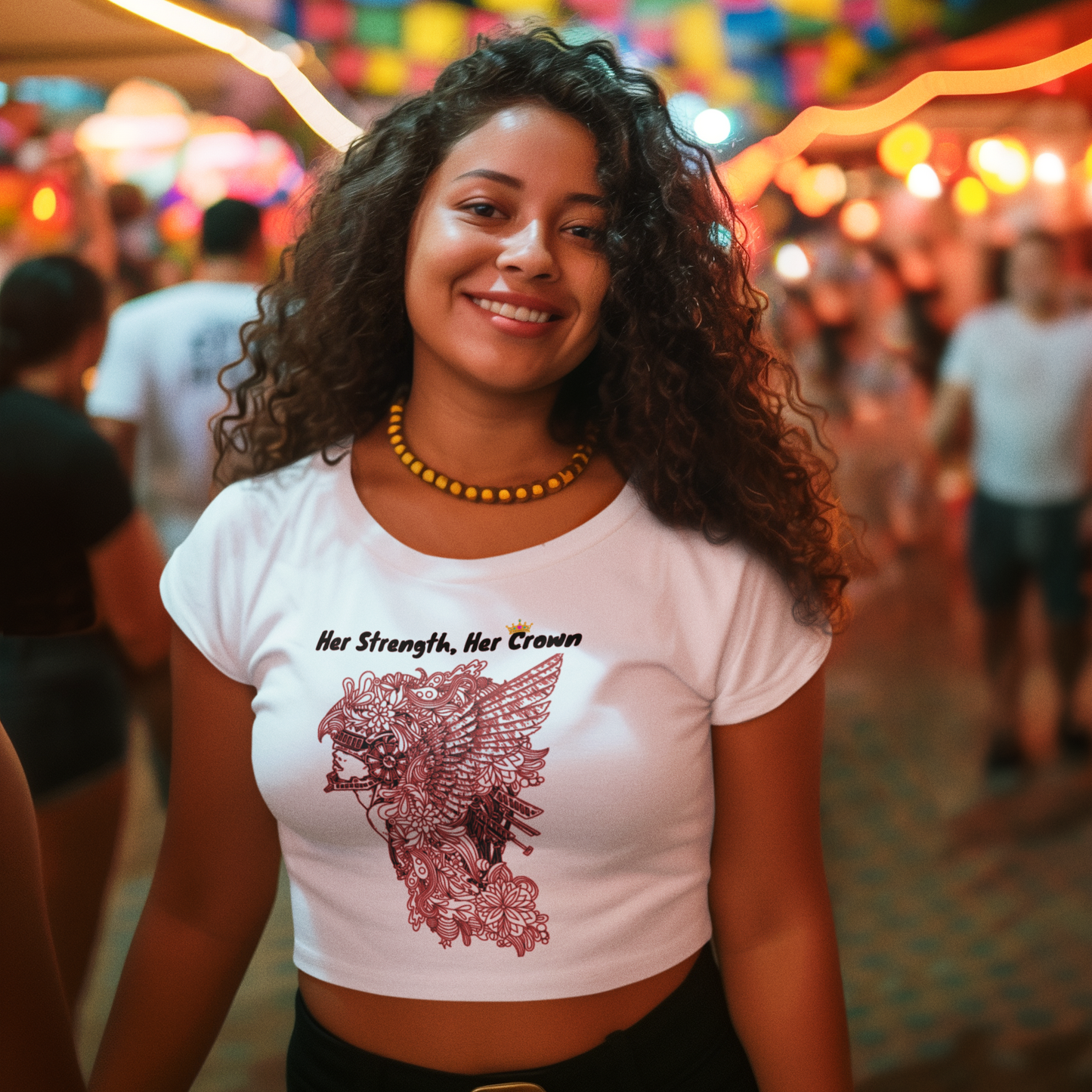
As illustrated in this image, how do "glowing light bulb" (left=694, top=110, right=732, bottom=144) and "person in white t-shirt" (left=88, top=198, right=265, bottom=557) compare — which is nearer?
"glowing light bulb" (left=694, top=110, right=732, bottom=144)

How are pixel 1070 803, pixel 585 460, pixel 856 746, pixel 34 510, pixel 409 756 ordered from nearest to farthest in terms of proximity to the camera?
pixel 409 756 → pixel 585 460 → pixel 34 510 → pixel 1070 803 → pixel 856 746

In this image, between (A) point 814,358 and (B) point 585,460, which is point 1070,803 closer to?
(A) point 814,358

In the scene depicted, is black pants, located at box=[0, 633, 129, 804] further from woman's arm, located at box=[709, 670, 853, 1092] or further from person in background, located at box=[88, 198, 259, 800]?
woman's arm, located at box=[709, 670, 853, 1092]

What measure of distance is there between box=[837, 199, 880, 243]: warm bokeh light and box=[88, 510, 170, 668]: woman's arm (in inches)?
103

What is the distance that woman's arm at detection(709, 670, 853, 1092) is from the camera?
872 mm

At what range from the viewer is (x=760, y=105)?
339 centimetres

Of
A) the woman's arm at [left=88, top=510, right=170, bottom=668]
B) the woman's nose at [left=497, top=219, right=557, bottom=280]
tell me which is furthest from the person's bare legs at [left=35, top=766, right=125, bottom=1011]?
the woman's nose at [left=497, top=219, right=557, bottom=280]

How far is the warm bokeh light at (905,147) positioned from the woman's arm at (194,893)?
9.88 feet

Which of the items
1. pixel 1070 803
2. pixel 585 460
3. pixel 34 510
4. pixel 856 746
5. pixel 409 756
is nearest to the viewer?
pixel 409 756

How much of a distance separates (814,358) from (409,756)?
2849 millimetres

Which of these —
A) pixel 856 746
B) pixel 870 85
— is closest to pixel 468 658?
pixel 856 746

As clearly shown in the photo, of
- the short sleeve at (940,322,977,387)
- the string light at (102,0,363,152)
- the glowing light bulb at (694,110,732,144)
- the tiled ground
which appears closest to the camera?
the glowing light bulb at (694,110,732,144)

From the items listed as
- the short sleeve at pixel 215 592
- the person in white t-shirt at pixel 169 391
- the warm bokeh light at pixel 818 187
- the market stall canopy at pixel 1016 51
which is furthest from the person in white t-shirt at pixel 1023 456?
the short sleeve at pixel 215 592

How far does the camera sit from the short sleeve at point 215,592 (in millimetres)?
895
